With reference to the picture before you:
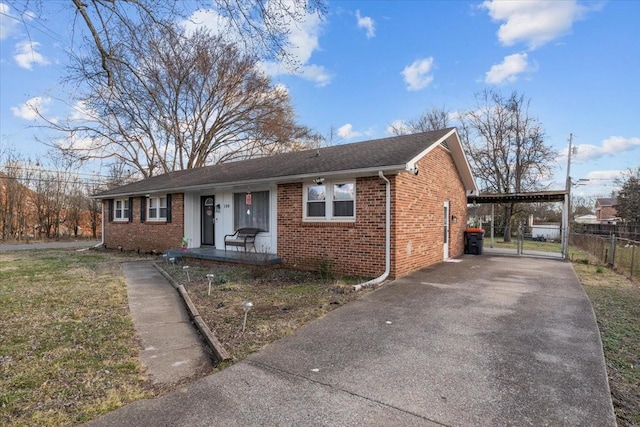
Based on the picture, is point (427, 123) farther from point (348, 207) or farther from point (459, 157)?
point (348, 207)

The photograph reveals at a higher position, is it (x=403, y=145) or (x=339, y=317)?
(x=403, y=145)

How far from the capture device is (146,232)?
15.1 meters

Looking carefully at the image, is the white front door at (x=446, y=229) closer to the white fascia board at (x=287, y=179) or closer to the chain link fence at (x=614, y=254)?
the chain link fence at (x=614, y=254)

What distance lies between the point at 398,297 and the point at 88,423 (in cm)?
507

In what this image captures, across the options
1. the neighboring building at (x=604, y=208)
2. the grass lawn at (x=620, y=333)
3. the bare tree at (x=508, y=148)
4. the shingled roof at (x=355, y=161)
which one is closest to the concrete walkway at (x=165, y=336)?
the grass lawn at (x=620, y=333)

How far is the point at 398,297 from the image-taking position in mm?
6512

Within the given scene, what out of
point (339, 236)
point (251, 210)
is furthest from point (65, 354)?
point (251, 210)

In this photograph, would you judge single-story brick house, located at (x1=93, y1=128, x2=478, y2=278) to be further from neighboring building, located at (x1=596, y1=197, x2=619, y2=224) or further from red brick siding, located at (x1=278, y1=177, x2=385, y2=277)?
neighboring building, located at (x1=596, y1=197, x2=619, y2=224)

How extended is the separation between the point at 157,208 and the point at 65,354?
463 inches

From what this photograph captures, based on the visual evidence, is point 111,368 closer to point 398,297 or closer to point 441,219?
point 398,297

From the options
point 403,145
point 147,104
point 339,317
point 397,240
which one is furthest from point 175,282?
point 403,145

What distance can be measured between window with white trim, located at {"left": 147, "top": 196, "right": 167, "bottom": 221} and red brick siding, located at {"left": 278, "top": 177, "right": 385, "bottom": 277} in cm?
685

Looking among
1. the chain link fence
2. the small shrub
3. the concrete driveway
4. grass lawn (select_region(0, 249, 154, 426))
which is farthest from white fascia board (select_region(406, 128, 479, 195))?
grass lawn (select_region(0, 249, 154, 426))

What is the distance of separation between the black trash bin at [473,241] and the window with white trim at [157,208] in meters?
12.5
